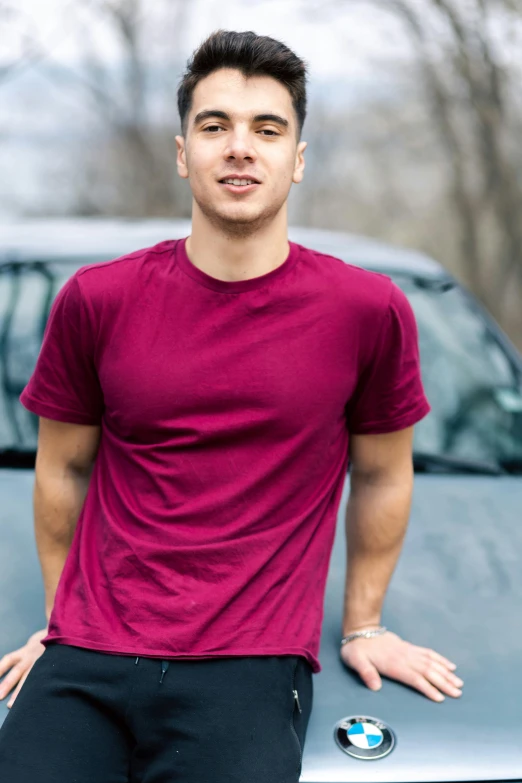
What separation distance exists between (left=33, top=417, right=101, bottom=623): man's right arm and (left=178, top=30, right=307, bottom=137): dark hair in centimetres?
Answer: 62

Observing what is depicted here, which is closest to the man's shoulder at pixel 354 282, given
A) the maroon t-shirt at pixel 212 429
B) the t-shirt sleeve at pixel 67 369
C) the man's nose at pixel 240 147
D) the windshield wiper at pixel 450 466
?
the maroon t-shirt at pixel 212 429

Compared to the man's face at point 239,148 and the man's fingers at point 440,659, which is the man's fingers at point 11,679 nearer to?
the man's fingers at point 440,659

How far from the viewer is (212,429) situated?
5.33 ft

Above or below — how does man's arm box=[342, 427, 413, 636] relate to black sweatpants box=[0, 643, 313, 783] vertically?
above

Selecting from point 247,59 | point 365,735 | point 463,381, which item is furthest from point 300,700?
point 463,381

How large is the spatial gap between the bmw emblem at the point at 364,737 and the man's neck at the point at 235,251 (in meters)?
0.80

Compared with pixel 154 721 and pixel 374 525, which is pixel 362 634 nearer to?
pixel 374 525

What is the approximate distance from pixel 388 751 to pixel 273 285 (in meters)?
0.82

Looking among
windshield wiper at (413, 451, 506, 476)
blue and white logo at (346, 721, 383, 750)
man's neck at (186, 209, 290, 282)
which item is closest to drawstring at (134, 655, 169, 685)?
blue and white logo at (346, 721, 383, 750)

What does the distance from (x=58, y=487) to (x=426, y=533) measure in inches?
35.2

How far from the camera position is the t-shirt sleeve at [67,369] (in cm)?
167

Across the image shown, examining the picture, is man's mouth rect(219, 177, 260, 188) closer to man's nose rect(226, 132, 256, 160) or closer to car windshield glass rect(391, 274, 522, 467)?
man's nose rect(226, 132, 256, 160)

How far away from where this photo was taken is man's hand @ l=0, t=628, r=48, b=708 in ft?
5.36

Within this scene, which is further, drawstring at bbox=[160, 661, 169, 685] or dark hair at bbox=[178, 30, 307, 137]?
dark hair at bbox=[178, 30, 307, 137]
